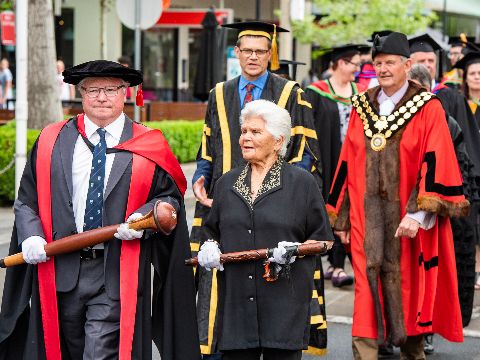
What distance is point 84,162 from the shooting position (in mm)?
5824

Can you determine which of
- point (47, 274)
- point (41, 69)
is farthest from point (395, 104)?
point (41, 69)

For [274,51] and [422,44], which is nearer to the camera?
[274,51]

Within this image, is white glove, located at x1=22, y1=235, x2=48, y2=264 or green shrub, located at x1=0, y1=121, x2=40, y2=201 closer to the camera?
white glove, located at x1=22, y1=235, x2=48, y2=264

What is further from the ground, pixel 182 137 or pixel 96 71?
pixel 96 71

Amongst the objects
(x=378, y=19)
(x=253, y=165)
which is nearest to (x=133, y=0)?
(x=253, y=165)

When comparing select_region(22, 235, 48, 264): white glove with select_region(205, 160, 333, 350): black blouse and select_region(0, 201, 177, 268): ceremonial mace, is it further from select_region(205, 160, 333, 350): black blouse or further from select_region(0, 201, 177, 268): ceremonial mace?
select_region(205, 160, 333, 350): black blouse

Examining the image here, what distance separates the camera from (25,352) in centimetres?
587

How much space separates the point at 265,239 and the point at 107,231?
2.51 ft

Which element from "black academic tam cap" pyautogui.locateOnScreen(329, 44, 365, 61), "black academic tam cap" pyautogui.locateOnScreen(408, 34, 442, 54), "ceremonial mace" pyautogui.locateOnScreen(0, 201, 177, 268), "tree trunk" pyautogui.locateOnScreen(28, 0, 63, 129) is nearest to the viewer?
"ceremonial mace" pyautogui.locateOnScreen(0, 201, 177, 268)

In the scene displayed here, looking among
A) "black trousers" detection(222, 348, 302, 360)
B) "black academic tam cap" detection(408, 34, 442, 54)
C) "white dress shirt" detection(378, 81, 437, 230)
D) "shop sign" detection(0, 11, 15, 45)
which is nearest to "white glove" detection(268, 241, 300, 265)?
"black trousers" detection(222, 348, 302, 360)

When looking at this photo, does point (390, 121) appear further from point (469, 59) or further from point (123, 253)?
point (469, 59)

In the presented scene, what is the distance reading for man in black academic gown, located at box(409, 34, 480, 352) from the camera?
8500 mm

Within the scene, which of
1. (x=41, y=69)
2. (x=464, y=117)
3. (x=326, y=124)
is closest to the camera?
(x=464, y=117)

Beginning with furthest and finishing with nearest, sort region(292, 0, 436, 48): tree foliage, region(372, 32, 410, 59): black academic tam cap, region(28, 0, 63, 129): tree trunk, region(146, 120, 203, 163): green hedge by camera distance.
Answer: region(292, 0, 436, 48): tree foliage → region(146, 120, 203, 163): green hedge → region(28, 0, 63, 129): tree trunk → region(372, 32, 410, 59): black academic tam cap
